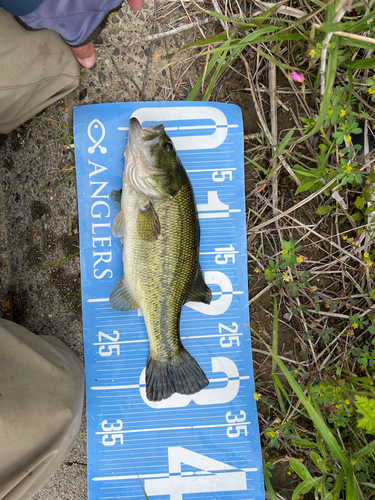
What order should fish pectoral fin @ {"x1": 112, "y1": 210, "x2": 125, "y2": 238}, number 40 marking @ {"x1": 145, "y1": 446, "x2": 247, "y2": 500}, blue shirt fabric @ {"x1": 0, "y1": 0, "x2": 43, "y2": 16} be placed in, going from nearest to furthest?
blue shirt fabric @ {"x1": 0, "y1": 0, "x2": 43, "y2": 16} < fish pectoral fin @ {"x1": 112, "y1": 210, "x2": 125, "y2": 238} < number 40 marking @ {"x1": 145, "y1": 446, "x2": 247, "y2": 500}

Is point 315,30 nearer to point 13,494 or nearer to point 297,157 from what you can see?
point 297,157

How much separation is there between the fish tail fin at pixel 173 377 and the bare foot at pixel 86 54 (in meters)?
2.11

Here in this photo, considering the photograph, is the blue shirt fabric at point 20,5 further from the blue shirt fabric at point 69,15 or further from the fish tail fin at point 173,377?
the fish tail fin at point 173,377

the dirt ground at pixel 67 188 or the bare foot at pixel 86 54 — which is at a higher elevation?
the bare foot at pixel 86 54

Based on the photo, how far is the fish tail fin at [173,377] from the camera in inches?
81.6

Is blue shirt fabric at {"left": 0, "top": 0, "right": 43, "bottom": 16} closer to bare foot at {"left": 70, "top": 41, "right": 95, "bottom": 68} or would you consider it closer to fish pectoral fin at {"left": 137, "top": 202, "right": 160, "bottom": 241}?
bare foot at {"left": 70, "top": 41, "right": 95, "bottom": 68}

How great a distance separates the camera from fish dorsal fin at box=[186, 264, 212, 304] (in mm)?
2064

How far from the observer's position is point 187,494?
215 centimetres

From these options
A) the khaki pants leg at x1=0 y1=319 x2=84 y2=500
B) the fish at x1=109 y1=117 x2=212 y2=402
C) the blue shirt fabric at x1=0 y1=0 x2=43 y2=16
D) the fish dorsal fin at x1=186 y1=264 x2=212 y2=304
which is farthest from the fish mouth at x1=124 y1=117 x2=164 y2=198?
the khaki pants leg at x1=0 y1=319 x2=84 y2=500

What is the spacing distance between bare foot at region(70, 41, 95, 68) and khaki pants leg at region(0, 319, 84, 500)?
6.20ft

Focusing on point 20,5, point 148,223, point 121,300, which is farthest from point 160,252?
point 20,5

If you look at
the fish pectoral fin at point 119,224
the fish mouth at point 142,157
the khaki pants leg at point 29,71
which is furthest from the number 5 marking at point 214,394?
the khaki pants leg at point 29,71

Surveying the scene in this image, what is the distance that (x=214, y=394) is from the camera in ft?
7.28

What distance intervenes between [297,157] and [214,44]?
1001 mm
